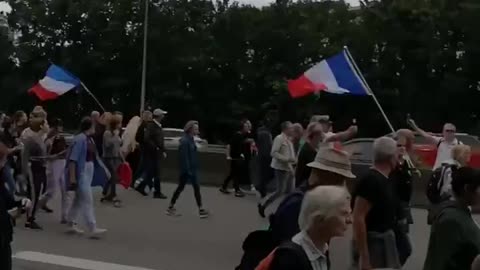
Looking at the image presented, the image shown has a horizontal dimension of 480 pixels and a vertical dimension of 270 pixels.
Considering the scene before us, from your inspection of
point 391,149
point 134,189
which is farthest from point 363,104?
point 391,149

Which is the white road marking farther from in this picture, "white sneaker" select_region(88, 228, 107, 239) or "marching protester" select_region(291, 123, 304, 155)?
"marching protester" select_region(291, 123, 304, 155)

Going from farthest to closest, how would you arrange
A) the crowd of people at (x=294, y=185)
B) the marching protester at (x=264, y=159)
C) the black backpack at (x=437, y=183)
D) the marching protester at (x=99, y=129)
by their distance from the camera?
1. the marching protester at (x=264, y=159)
2. the marching protester at (x=99, y=129)
3. the black backpack at (x=437, y=183)
4. the crowd of people at (x=294, y=185)

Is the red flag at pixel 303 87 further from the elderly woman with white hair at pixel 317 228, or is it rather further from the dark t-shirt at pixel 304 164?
the elderly woman with white hair at pixel 317 228

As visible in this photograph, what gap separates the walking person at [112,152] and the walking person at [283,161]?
2.89 m

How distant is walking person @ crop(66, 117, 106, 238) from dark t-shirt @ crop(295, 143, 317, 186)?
16.3 ft

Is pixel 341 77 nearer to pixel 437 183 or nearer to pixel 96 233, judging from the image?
pixel 96 233

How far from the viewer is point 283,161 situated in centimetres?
1623

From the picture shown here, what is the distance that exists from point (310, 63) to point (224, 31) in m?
6.81

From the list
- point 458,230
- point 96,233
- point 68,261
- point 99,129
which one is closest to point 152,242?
point 96,233

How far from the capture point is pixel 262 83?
5894 centimetres

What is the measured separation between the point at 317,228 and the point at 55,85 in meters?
21.2

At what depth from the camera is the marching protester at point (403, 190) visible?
7.95 m

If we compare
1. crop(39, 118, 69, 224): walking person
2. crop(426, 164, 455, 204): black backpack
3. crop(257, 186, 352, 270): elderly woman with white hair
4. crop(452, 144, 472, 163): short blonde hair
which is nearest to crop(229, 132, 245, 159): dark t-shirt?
crop(39, 118, 69, 224): walking person

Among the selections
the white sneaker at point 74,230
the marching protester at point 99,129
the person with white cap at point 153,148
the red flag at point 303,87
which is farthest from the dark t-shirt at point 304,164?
the person with white cap at point 153,148
